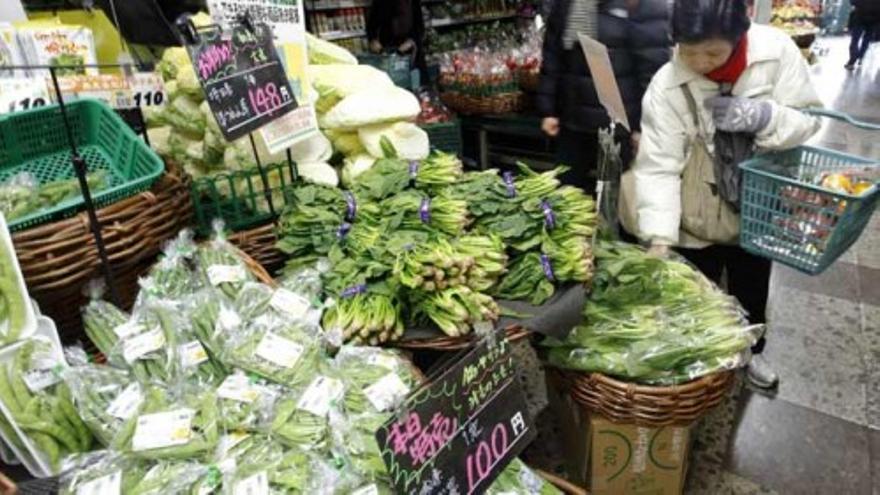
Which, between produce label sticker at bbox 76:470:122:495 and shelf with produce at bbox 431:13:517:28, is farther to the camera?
shelf with produce at bbox 431:13:517:28

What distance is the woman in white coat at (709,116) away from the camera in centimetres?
176

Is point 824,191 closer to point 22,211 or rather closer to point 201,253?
point 201,253

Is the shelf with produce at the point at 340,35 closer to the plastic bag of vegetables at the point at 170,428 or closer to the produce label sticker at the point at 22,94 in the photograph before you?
the produce label sticker at the point at 22,94

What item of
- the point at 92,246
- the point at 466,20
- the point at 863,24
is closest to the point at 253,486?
the point at 92,246

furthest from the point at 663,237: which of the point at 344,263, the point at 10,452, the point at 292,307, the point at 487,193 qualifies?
the point at 10,452

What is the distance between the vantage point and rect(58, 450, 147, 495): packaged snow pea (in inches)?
41.0

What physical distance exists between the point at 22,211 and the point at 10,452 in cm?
52

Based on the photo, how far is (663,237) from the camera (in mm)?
2045

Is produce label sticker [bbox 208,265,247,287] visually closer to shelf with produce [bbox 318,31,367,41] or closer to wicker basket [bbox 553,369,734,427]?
wicker basket [bbox 553,369,734,427]

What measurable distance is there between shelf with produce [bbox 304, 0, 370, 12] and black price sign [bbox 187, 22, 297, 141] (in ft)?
11.8

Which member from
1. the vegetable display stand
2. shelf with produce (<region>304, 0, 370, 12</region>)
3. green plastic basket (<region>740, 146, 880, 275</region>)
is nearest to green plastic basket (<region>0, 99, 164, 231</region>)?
the vegetable display stand

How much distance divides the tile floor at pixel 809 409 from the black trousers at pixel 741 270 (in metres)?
0.41

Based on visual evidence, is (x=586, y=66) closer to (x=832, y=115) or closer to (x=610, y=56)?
(x=610, y=56)

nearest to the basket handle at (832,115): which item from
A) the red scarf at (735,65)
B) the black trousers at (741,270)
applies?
the red scarf at (735,65)
